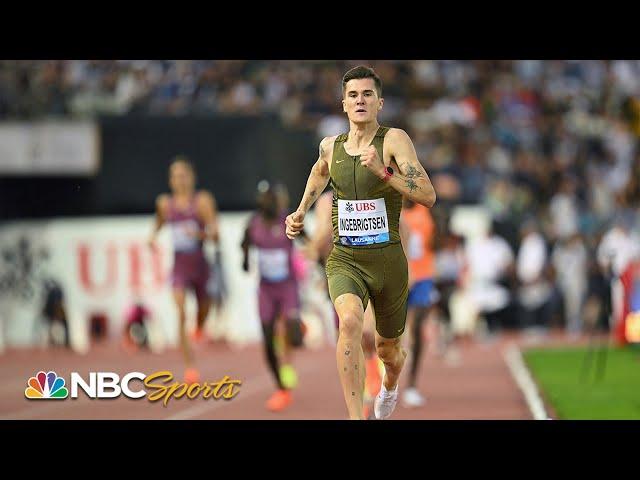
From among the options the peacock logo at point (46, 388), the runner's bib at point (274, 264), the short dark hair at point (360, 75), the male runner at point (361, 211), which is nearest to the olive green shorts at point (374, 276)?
the male runner at point (361, 211)

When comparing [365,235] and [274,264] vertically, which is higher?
[365,235]

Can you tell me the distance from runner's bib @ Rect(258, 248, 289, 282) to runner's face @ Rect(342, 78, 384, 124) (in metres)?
5.00

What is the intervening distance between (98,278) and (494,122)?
963 cm

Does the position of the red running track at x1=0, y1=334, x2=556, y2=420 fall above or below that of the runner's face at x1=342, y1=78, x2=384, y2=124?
below

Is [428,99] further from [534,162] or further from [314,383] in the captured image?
[314,383]

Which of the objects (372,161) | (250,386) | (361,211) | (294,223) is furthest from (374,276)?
(250,386)

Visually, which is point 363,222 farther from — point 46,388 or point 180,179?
point 180,179

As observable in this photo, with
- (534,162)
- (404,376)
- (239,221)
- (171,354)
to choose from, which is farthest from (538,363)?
(534,162)

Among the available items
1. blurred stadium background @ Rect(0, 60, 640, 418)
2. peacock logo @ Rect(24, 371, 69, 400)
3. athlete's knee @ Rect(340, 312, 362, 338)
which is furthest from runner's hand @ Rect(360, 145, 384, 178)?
blurred stadium background @ Rect(0, 60, 640, 418)

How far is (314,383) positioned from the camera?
16.6 meters

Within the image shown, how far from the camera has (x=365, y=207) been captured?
9.38m

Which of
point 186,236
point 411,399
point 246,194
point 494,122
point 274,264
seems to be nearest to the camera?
point 411,399

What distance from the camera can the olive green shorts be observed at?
948 centimetres

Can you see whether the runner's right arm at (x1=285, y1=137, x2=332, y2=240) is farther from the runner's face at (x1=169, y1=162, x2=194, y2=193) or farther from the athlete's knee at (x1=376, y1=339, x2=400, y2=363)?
the runner's face at (x1=169, y1=162, x2=194, y2=193)
